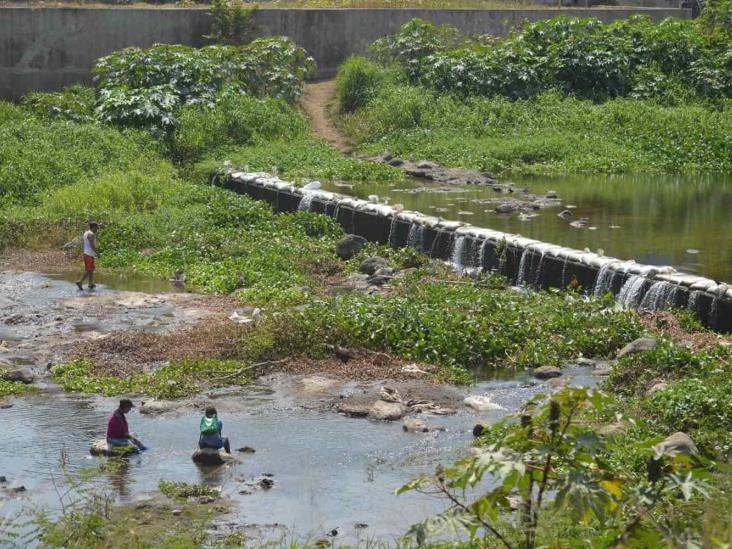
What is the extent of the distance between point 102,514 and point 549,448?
4.11m

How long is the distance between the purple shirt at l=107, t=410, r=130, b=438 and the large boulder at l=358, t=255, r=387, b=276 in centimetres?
796

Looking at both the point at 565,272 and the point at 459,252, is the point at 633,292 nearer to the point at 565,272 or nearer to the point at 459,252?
the point at 565,272

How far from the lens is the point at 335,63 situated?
32.7 metres

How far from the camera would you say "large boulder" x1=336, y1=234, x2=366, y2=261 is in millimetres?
18734

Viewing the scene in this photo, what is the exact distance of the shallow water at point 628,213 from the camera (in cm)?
1805

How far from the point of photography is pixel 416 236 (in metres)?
18.8

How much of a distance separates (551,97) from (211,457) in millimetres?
21586

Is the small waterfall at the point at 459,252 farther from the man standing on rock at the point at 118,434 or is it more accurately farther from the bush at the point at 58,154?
the man standing on rock at the point at 118,434

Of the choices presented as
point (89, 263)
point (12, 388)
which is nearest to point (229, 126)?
point (89, 263)

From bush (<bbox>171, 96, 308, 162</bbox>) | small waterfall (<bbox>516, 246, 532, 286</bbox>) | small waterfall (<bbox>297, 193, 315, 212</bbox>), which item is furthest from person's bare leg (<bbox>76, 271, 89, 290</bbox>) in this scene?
bush (<bbox>171, 96, 308, 162</bbox>)

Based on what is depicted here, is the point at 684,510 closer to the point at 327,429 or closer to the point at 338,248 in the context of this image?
the point at 327,429

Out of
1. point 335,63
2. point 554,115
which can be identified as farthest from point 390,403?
point 335,63

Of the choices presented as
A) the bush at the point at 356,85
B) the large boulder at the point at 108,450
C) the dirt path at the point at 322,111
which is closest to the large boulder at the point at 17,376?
the large boulder at the point at 108,450

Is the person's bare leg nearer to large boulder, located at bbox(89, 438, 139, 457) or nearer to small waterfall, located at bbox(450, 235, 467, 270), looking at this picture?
small waterfall, located at bbox(450, 235, 467, 270)
